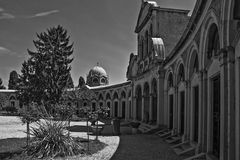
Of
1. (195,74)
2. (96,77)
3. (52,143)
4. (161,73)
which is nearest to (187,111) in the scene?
(195,74)

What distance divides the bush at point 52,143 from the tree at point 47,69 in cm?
2923

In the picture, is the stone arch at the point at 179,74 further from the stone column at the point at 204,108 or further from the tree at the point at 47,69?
the tree at the point at 47,69

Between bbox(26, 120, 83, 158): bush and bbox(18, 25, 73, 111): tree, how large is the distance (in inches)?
1151

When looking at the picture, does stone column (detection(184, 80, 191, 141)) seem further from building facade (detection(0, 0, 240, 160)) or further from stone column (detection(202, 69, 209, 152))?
stone column (detection(202, 69, 209, 152))

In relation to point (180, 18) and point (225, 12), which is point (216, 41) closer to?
point (225, 12)

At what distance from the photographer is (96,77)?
58531mm

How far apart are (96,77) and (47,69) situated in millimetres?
19006

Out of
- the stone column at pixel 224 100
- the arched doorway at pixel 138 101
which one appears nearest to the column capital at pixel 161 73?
the arched doorway at pixel 138 101

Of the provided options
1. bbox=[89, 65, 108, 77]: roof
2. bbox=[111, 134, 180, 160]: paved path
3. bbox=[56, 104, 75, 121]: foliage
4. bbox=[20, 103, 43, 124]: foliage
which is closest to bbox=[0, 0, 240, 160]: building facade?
bbox=[111, 134, 180, 160]: paved path

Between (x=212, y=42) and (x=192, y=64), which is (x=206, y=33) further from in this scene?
(x=192, y=64)

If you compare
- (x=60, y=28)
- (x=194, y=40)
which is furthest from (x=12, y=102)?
(x=194, y=40)

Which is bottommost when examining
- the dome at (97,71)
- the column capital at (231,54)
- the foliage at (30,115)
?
the foliage at (30,115)

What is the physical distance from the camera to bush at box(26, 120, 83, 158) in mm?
9645

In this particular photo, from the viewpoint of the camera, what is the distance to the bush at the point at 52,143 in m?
9.64
